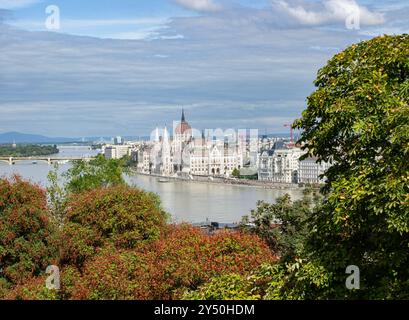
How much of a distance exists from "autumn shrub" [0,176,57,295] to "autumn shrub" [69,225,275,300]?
98cm

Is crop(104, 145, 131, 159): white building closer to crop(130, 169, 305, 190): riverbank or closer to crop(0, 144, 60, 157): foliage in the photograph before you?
crop(0, 144, 60, 157): foliage

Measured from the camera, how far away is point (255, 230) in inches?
318

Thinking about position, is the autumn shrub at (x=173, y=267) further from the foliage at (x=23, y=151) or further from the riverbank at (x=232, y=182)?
the foliage at (x=23, y=151)

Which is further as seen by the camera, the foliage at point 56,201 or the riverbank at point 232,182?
the riverbank at point 232,182

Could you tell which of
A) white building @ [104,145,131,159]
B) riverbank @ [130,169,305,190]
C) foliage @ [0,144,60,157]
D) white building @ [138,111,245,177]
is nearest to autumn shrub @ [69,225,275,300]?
riverbank @ [130,169,305,190]

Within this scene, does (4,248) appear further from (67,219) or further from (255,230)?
(255,230)

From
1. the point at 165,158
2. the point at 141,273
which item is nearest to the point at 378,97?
the point at 141,273

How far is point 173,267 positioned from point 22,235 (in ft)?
7.58

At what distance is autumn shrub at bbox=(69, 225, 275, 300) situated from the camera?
183 inches

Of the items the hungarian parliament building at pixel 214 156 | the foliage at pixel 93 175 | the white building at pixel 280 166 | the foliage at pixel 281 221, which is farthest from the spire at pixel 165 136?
the foliage at pixel 281 221

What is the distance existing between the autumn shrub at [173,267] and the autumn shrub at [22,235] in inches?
38.6

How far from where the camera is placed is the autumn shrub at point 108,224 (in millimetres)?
6387

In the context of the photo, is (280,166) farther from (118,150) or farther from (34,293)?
(34,293)

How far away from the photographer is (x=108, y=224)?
21.3 ft
